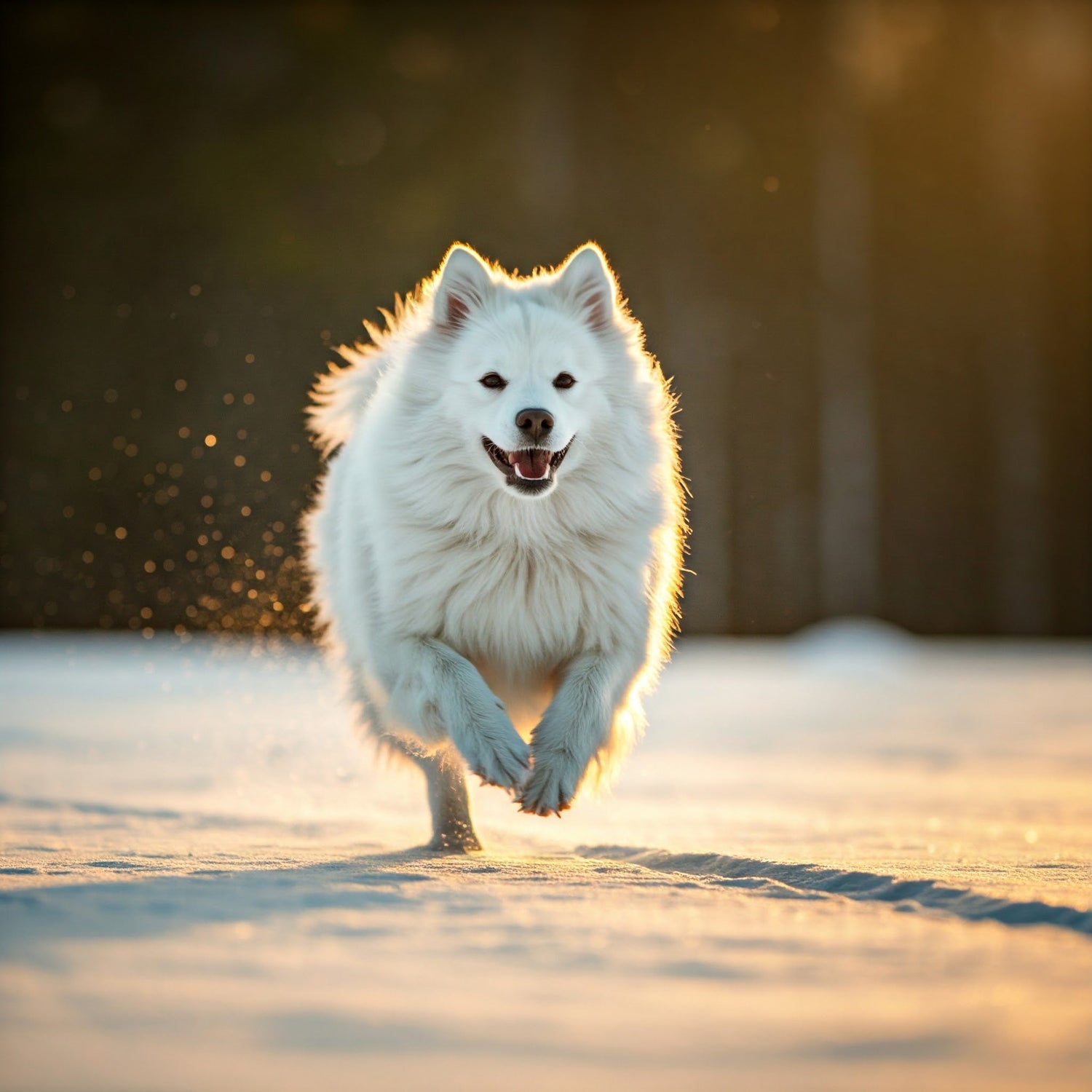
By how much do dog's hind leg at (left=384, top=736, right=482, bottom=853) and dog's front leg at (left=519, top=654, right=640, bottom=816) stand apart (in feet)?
1.46

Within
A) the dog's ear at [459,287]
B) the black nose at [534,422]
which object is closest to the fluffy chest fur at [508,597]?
A: the black nose at [534,422]

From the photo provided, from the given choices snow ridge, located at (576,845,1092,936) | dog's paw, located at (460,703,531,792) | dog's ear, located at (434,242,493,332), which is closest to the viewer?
snow ridge, located at (576,845,1092,936)

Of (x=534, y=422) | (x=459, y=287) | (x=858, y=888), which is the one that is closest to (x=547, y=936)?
(x=858, y=888)

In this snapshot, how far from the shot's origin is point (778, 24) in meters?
16.2

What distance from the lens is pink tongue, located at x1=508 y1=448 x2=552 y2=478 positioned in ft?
11.3

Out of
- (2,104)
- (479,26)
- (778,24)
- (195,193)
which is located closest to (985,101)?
(778,24)

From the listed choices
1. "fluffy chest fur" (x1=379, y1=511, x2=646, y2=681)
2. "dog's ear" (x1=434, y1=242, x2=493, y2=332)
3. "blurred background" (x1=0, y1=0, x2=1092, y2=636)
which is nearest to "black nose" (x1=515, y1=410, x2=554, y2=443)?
"fluffy chest fur" (x1=379, y1=511, x2=646, y2=681)

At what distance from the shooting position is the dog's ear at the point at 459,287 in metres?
3.75

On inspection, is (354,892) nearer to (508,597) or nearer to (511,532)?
(508,597)

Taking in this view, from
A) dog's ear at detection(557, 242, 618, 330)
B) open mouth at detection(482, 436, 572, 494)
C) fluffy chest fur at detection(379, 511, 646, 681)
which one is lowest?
fluffy chest fur at detection(379, 511, 646, 681)

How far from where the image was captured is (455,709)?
126 inches

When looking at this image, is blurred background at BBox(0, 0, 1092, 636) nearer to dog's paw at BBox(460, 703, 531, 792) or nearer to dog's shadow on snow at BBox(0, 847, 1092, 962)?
dog's paw at BBox(460, 703, 531, 792)

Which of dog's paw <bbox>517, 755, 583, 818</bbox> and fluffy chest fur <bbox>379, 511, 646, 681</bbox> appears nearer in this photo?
dog's paw <bbox>517, 755, 583, 818</bbox>

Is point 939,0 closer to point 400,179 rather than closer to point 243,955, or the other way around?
point 400,179
